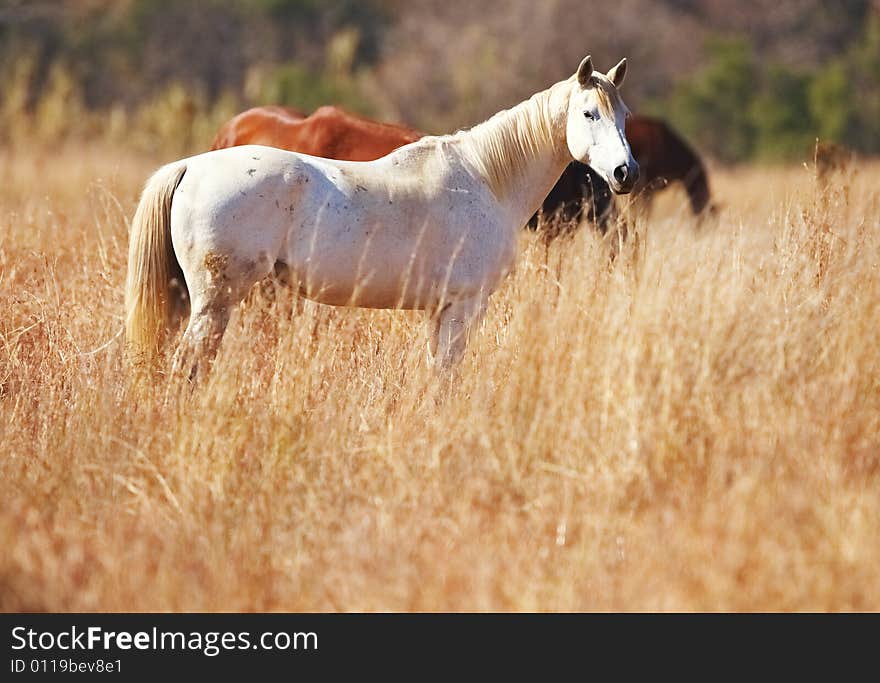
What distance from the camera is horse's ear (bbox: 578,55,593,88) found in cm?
486

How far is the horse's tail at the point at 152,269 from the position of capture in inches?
181

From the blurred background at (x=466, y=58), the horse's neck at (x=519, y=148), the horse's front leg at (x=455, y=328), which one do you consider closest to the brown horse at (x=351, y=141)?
the horse's neck at (x=519, y=148)

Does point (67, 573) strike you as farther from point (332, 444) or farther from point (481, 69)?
point (481, 69)

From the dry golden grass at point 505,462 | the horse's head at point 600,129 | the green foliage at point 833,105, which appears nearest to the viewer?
the dry golden grass at point 505,462

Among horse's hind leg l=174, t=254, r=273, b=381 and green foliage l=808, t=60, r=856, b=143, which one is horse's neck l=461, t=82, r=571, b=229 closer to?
horse's hind leg l=174, t=254, r=273, b=381

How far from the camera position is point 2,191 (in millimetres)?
10820

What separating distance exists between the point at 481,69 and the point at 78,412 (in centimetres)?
1933

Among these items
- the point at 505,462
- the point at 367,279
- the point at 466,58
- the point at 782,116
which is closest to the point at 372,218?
A: the point at 367,279

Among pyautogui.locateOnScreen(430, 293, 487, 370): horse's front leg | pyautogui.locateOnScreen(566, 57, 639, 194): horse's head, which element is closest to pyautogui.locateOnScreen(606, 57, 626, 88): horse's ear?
pyautogui.locateOnScreen(566, 57, 639, 194): horse's head

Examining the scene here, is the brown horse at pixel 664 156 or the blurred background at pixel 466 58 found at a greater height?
the blurred background at pixel 466 58

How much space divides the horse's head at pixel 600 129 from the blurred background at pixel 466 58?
445 inches

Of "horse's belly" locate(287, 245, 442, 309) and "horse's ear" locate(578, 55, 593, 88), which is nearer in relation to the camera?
"horse's belly" locate(287, 245, 442, 309)

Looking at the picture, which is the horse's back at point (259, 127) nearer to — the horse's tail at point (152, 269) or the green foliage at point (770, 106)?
the horse's tail at point (152, 269)

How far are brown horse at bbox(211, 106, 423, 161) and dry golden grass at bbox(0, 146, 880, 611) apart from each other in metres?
1.85
